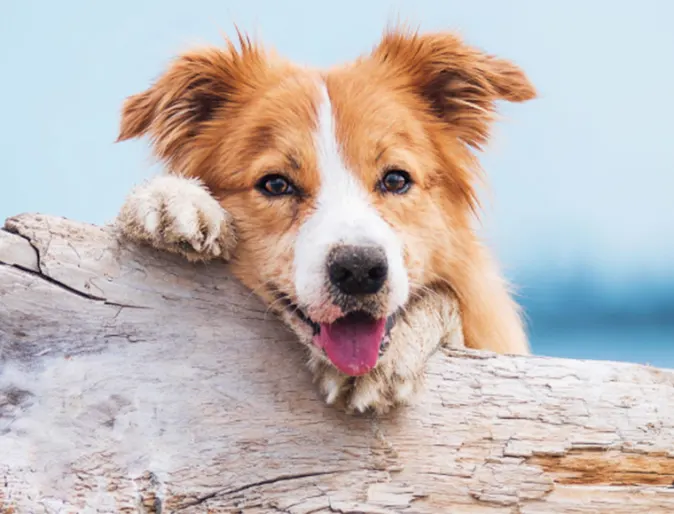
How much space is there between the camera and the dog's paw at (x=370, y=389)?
202 centimetres

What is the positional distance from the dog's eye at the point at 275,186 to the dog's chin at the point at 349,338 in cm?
41

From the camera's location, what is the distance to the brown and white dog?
2.06 m

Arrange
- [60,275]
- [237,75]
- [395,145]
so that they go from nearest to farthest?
[60,275]
[395,145]
[237,75]

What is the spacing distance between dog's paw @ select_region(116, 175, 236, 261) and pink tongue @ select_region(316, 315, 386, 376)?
1.35 ft

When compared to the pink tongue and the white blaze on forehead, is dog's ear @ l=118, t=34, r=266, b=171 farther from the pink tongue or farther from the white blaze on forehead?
the pink tongue

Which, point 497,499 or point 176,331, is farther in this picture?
point 176,331

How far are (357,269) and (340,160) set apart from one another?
0.48m

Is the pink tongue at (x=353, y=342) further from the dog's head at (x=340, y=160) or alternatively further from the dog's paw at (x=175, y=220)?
the dog's paw at (x=175, y=220)

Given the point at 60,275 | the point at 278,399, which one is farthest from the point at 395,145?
the point at 60,275

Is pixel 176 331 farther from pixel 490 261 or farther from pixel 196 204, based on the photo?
pixel 490 261

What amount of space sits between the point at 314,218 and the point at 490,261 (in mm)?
949

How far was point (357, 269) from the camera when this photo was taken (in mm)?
1993

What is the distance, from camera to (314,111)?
8.10 feet

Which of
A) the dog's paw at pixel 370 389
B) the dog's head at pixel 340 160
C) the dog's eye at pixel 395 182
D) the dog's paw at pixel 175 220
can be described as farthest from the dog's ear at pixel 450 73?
the dog's paw at pixel 370 389
